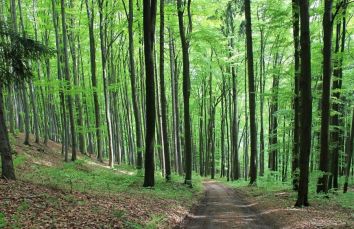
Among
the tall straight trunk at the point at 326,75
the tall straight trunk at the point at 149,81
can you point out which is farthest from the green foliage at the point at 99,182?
the tall straight trunk at the point at 326,75

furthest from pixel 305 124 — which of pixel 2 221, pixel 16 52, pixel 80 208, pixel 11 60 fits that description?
pixel 11 60

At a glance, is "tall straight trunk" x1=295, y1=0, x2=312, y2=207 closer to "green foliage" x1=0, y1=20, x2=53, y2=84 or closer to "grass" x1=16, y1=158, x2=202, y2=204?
"grass" x1=16, y1=158, x2=202, y2=204

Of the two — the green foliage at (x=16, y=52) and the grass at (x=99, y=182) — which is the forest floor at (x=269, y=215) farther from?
the green foliage at (x=16, y=52)

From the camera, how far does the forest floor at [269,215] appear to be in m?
9.14

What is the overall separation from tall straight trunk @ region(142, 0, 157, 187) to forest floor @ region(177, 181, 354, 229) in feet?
9.48

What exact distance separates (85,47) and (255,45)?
58.2 feet

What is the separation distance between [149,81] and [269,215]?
7.33m

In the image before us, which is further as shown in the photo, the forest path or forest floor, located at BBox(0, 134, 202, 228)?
the forest path

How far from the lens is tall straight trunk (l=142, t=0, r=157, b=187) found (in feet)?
44.9

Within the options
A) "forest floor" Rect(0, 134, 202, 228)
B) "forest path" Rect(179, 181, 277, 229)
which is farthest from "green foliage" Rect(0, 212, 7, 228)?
"forest path" Rect(179, 181, 277, 229)

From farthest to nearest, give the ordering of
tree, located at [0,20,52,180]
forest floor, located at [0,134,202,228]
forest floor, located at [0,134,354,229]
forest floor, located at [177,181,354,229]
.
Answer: tree, located at [0,20,52,180]
forest floor, located at [177,181,354,229]
forest floor, located at [0,134,354,229]
forest floor, located at [0,134,202,228]

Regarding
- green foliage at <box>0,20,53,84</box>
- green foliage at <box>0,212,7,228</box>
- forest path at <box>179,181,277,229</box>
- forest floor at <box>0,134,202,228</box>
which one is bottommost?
forest path at <box>179,181,277,229</box>

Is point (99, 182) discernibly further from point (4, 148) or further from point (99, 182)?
point (4, 148)

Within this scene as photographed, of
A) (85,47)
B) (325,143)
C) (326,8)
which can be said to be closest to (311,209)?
(325,143)
